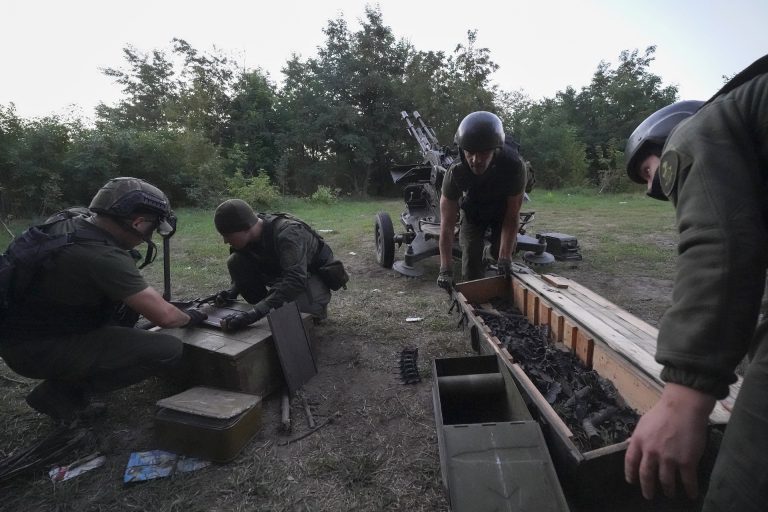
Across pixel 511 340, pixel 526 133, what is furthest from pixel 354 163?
pixel 511 340

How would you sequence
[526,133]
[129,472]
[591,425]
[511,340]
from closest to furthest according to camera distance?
1. [591,425]
2. [129,472]
3. [511,340]
4. [526,133]

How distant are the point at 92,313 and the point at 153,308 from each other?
390 millimetres

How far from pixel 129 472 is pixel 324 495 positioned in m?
1.01

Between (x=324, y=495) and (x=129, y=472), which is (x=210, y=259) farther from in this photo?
(x=324, y=495)

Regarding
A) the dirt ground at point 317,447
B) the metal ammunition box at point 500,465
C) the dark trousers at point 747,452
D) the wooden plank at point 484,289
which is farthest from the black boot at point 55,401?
the dark trousers at point 747,452

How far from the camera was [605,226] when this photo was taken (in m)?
8.87

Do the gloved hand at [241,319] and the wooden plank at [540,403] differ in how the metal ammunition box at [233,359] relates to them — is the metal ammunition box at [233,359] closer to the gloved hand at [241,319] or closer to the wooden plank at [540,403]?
the gloved hand at [241,319]

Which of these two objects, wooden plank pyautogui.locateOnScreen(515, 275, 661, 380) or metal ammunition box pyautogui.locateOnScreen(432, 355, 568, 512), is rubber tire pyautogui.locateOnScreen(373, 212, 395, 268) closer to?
wooden plank pyautogui.locateOnScreen(515, 275, 661, 380)

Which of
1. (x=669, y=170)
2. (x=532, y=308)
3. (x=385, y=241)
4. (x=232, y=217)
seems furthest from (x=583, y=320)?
(x=385, y=241)

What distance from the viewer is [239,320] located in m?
2.79

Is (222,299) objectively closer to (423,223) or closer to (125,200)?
(125,200)

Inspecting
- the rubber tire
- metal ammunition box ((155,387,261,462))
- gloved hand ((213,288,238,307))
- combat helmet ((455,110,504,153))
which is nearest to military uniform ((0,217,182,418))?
metal ammunition box ((155,387,261,462))

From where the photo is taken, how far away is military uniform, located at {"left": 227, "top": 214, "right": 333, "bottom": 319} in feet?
10.2

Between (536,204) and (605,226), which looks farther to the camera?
(536,204)
